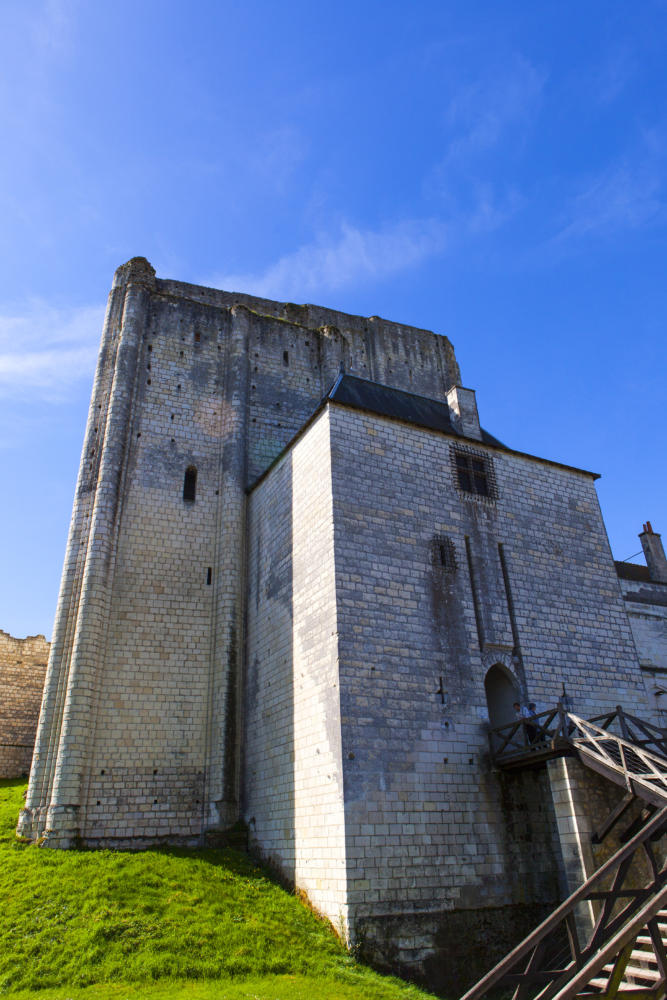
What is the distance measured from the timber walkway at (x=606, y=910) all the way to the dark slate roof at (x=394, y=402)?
24.3 ft

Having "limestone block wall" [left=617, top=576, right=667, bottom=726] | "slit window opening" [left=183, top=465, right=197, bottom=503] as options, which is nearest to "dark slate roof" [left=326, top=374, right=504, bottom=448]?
"slit window opening" [left=183, top=465, right=197, bottom=503]

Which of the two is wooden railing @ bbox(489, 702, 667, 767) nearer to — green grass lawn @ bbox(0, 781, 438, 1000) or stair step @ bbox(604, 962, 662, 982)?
stair step @ bbox(604, 962, 662, 982)

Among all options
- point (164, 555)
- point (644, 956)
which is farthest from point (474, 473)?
point (644, 956)

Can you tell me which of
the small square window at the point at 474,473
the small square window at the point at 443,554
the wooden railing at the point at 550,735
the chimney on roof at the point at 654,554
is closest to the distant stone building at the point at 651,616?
the chimney on roof at the point at 654,554

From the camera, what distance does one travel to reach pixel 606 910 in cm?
717

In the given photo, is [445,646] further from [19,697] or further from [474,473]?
[19,697]

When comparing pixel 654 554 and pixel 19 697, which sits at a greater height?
pixel 654 554

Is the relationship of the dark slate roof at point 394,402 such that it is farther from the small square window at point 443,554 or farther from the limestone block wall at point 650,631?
the limestone block wall at point 650,631

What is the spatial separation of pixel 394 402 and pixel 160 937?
1233cm

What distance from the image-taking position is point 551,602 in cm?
1488

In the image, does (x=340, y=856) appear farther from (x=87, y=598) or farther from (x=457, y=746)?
(x=87, y=598)

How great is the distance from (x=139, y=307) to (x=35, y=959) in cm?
1558

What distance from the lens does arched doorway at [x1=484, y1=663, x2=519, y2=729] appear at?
45.0ft

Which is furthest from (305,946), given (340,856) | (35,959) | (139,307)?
(139,307)
